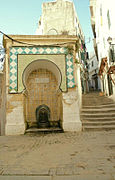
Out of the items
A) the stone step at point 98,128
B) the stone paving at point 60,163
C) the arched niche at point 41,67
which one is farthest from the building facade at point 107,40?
the stone paving at point 60,163

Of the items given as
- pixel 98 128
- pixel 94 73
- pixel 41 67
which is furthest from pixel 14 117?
pixel 94 73

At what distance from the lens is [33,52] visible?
705 cm

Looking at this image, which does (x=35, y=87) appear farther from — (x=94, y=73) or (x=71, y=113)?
(x=94, y=73)

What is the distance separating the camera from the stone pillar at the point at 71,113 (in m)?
6.53

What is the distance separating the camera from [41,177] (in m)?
2.40

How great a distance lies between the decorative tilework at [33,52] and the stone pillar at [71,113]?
546mm

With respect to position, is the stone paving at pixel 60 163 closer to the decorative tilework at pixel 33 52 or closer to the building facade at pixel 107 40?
the decorative tilework at pixel 33 52

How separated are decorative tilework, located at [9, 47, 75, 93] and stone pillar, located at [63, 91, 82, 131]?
55 centimetres

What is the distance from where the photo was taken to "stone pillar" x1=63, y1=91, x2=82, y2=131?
6527 mm

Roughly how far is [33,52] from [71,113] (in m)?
3.57

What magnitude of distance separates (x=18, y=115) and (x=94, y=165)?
14.8ft

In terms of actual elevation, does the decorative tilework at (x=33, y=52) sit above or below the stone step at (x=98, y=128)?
above

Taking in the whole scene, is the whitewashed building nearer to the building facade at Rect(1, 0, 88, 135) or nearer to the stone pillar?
the building facade at Rect(1, 0, 88, 135)

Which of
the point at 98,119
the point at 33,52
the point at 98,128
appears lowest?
the point at 98,128
